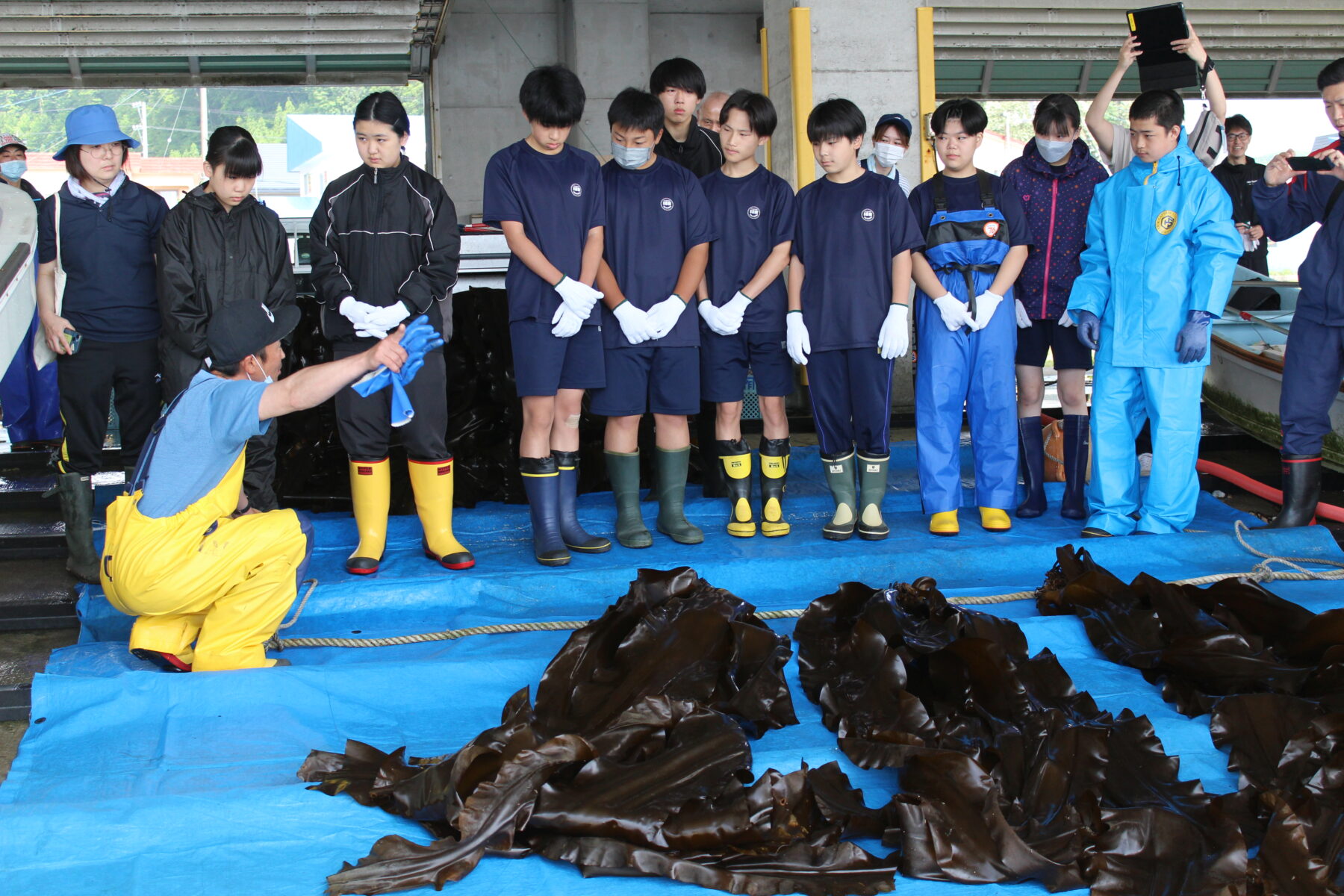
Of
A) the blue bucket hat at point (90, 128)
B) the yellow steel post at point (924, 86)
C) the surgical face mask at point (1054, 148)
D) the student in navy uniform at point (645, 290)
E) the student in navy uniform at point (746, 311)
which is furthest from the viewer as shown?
the yellow steel post at point (924, 86)

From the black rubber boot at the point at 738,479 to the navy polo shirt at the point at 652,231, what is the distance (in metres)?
0.45

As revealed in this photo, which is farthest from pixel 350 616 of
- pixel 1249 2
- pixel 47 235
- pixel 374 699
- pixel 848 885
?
pixel 1249 2

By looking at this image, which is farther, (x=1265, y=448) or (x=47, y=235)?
(x=1265, y=448)

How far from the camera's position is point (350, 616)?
10.6ft

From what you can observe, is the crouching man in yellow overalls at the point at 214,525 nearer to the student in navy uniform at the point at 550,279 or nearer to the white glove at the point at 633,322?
the student in navy uniform at the point at 550,279

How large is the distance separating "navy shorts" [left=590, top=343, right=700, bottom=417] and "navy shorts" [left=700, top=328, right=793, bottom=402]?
0.39ft

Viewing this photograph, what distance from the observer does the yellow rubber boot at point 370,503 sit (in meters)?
3.50

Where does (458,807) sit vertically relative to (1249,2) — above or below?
below

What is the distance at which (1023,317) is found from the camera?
418 cm

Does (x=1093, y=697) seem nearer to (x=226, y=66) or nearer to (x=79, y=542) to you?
(x=79, y=542)

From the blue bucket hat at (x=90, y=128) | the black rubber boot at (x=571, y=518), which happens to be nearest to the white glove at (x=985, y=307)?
the black rubber boot at (x=571, y=518)

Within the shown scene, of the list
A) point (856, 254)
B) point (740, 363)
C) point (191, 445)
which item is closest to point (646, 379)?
point (740, 363)

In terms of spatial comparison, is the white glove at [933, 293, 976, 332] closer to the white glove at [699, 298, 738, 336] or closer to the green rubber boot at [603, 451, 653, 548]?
the white glove at [699, 298, 738, 336]

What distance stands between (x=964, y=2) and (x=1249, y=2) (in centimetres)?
273
